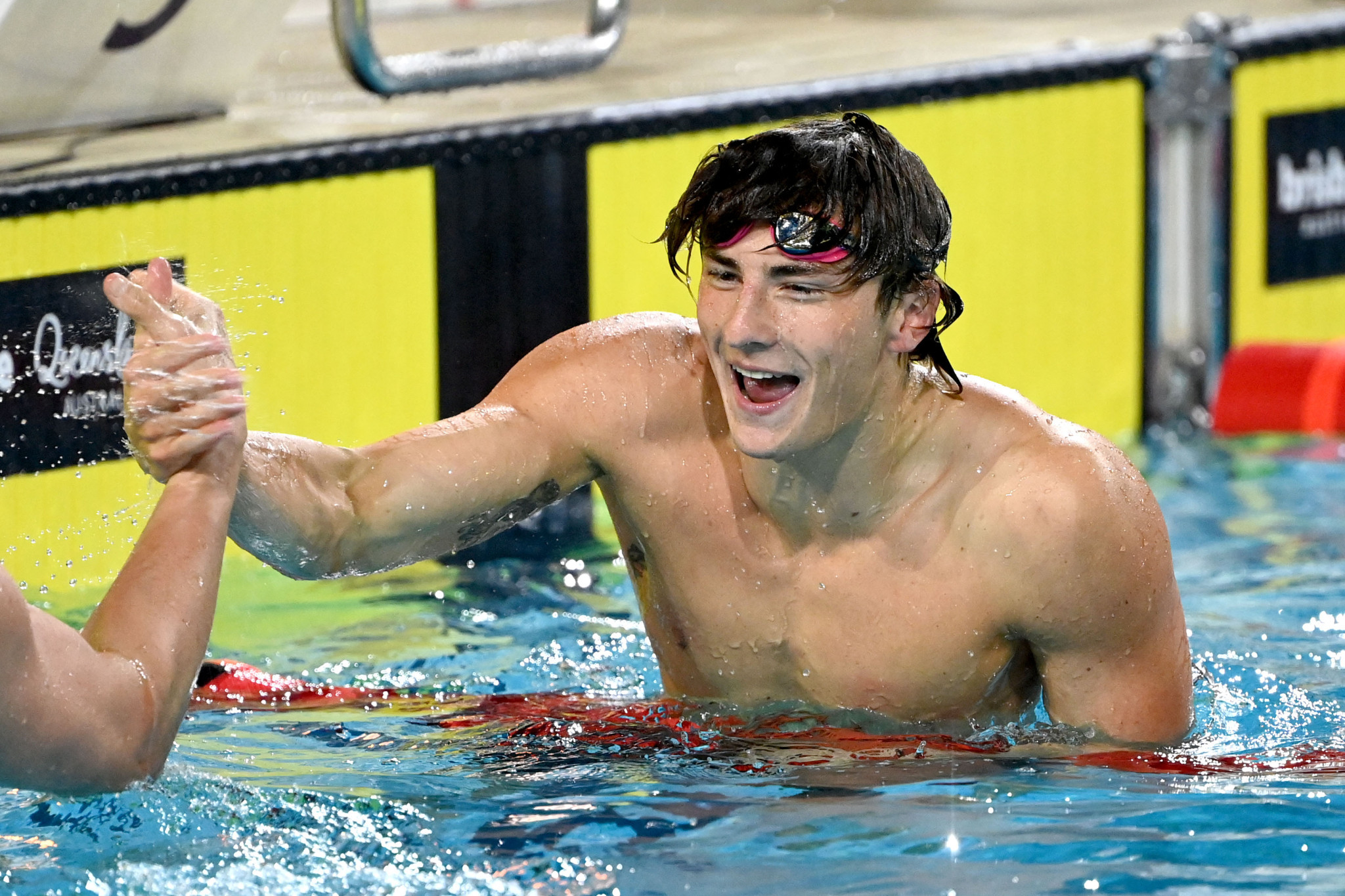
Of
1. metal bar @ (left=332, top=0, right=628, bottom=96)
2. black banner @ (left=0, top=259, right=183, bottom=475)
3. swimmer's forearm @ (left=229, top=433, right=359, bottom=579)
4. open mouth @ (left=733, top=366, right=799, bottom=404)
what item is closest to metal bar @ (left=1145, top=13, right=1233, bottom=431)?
metal bar @ (left=332, top=0, right=628, bottom=96)

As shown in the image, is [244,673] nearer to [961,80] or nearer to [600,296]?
[600,296]

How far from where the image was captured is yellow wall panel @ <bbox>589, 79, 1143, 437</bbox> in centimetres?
488

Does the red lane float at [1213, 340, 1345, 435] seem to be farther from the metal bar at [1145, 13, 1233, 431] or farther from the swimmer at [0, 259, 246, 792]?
the swimmer at [0, 259, 246, 792]

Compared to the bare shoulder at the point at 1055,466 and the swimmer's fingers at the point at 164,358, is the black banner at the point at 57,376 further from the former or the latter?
the bare shoulder at the point at 1055,466

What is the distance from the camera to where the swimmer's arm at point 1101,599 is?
2529 millimetres

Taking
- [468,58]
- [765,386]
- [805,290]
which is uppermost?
[468,58]

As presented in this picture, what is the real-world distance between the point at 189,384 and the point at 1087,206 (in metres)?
3.27

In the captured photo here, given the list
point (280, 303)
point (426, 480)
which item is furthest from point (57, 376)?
point (426, 480)

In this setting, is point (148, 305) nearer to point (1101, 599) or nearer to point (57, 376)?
point (1101, 599)

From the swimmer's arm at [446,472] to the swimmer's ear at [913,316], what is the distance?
361mm

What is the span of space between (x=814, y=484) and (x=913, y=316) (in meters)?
0.26

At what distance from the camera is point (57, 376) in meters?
3.60

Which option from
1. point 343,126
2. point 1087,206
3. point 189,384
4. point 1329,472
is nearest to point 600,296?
point 343,126

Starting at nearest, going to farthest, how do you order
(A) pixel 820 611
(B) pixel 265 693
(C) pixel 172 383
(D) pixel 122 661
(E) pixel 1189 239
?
(D) pixel 122 661
(C) pixel 172 383
(A) pixel 820 611
(B) pixel 265 693
(E) pixel 1189 239
